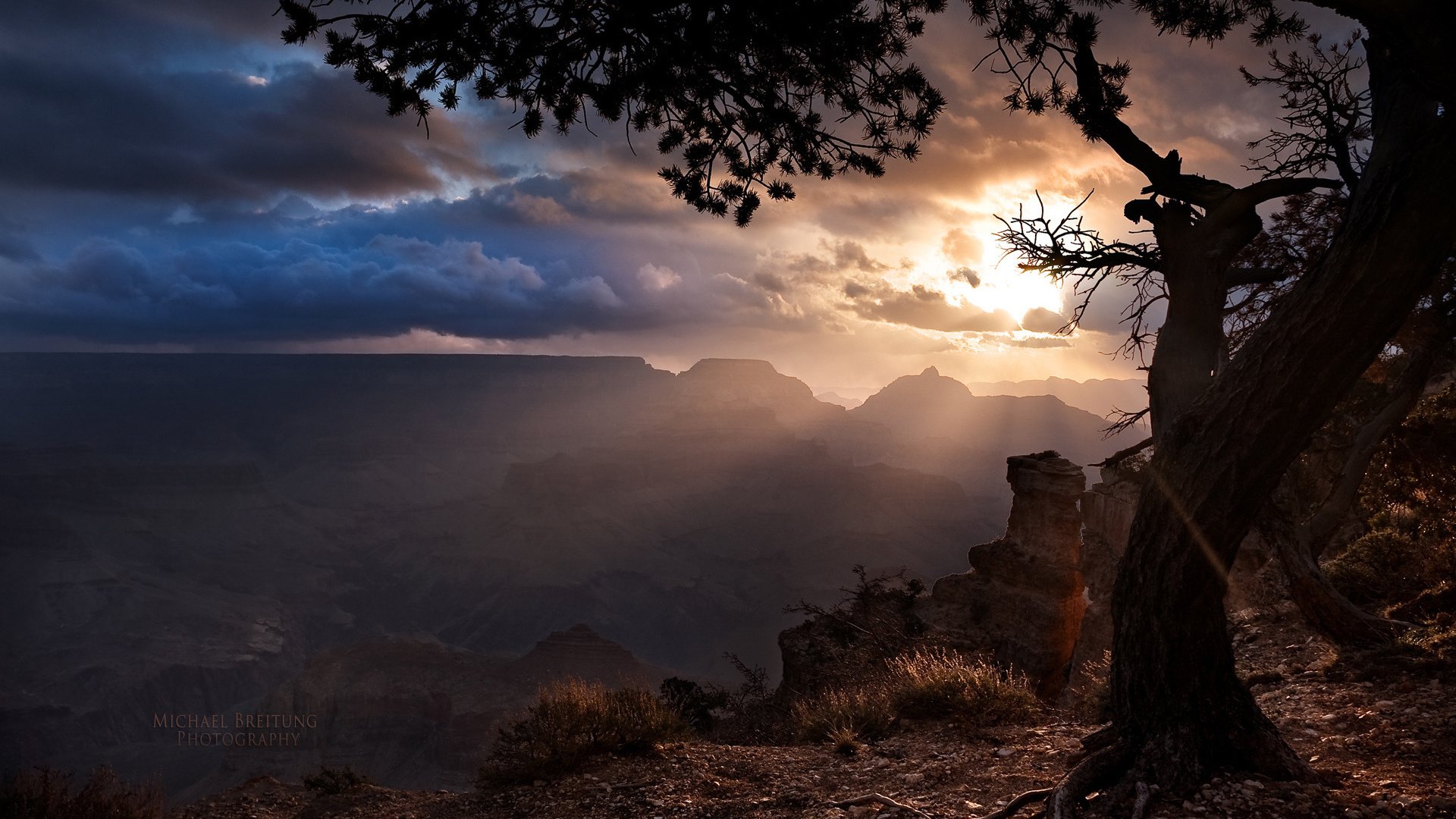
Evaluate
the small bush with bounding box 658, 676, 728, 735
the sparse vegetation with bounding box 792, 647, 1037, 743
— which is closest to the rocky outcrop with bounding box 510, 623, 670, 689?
the small bush with bounding box 658, 676, 728, 735

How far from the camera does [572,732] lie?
7.11 metres

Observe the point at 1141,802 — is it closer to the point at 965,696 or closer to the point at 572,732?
the point at 965,696

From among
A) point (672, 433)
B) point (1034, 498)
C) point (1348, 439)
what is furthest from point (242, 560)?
point (1348, 439)

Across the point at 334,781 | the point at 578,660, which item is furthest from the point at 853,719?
the point at 578,660

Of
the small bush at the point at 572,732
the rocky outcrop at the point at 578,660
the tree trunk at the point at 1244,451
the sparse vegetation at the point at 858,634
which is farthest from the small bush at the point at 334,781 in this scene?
the rocky outcrop at the point at 578,660

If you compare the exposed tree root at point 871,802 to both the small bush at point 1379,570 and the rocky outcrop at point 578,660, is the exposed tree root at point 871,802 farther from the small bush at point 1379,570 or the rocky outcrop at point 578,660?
the rocky outcrop at point 578,660

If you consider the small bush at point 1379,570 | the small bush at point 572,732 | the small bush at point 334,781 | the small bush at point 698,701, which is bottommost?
the small bush at point 698,701

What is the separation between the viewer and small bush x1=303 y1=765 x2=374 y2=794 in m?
8.10

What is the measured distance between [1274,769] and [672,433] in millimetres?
144683

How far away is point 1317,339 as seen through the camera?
3.61 m

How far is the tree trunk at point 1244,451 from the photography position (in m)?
3.48

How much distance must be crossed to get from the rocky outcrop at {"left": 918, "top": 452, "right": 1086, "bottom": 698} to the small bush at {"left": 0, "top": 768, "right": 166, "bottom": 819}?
14410mm

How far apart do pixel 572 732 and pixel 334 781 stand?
3235 millimetres

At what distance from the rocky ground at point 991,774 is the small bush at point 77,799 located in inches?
17.3
